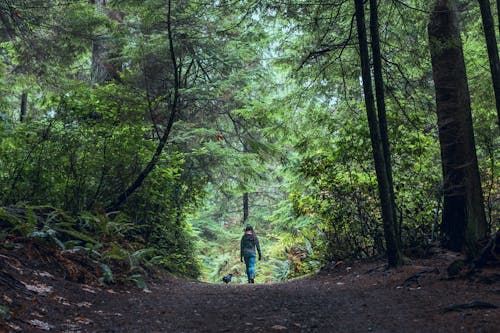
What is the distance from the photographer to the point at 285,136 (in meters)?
10.8

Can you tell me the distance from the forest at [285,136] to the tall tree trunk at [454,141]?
0.08 feet

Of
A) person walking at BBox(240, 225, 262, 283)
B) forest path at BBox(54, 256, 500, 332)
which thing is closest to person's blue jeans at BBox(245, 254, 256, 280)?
person walking at BBox(240, 225, 262, 283)

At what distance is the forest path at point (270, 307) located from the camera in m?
4.06

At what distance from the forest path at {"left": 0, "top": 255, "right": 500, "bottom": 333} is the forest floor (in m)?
0.01

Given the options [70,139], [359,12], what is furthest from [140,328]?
[359,12]

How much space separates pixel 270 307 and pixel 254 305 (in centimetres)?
27

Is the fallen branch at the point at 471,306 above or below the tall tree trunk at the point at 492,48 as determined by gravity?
below

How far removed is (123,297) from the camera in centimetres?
592

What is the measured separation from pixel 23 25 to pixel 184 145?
536 cm

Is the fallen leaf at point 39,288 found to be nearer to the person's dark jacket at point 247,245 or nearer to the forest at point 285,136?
the forest at point 285,136

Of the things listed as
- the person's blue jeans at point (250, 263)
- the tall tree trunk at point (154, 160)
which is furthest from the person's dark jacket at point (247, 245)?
the tall tree trunk at point (154, 160)

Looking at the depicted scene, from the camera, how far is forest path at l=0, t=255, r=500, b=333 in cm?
406

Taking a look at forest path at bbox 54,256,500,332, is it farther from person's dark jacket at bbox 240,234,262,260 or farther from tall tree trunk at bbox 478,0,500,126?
person's dark jacket at bbox 240,234,262,260

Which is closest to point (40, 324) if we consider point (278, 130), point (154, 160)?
point (154, 160)
